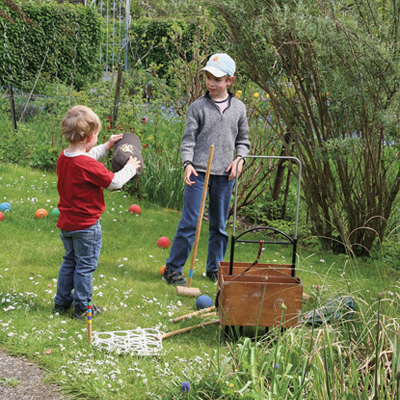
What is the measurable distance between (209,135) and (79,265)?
1.45 metres

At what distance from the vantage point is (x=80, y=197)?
3443 mm

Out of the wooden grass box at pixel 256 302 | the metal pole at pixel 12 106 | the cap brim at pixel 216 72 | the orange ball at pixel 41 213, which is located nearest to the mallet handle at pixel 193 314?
the wooden grass box at pixel 256 302

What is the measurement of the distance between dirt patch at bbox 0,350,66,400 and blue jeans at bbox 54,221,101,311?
0.64 metres

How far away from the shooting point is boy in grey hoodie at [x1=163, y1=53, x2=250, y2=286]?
4.17 m

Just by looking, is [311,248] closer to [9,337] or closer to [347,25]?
[347,25]

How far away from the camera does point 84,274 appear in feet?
11.6

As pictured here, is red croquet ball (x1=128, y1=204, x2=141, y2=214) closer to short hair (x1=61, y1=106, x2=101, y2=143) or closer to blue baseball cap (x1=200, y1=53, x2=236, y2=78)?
blue baseball cap (x1=200, y1=53, x2=236, y2=78)

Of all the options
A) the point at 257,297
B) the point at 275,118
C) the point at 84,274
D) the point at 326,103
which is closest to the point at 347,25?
the point at 326,103

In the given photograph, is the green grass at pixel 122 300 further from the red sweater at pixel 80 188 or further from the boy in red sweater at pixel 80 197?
the red sweater at pixel 80 188

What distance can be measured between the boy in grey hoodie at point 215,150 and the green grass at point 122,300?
1.60ft

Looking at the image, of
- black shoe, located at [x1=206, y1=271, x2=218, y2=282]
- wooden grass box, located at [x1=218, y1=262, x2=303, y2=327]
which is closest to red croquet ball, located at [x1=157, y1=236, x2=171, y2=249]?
black shoe, located at [x1=206, y1=271, x2=218, y2=282]

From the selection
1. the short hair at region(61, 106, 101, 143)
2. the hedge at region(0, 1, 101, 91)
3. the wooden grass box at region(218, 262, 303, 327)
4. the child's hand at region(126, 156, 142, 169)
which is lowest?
the wooden grass box at region(218, 262, 303, 327)

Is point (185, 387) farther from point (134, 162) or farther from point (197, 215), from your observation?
point (197, 215)

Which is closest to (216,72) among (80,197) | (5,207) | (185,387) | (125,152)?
(125,152)
